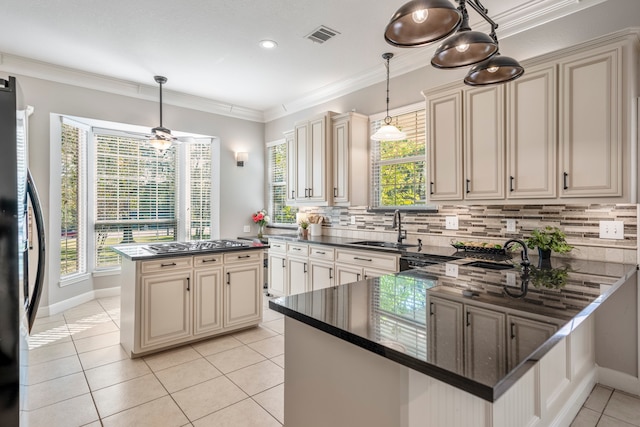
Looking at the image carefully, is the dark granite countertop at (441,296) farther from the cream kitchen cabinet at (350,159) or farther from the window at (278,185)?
the window at (278,185)

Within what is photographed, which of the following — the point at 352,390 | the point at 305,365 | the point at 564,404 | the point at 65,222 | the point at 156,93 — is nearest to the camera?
the point at 352,390

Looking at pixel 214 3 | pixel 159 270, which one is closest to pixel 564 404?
pixel 159 270

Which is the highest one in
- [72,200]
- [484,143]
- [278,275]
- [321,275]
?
[484,143]

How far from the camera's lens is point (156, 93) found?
497 cm

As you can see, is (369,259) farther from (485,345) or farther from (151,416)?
(485,345)

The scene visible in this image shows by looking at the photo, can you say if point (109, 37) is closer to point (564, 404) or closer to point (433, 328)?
point (433, 328)

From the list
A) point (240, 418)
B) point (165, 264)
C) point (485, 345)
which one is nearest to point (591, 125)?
point (485, 345)

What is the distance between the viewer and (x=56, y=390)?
2.53 meters

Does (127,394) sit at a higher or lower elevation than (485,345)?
lower

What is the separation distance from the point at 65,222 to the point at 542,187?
541 cm

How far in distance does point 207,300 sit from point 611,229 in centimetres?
340

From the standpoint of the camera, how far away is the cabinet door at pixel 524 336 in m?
0.87

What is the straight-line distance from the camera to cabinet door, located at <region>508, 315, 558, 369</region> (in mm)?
872

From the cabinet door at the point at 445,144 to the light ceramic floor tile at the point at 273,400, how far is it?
213 cm
